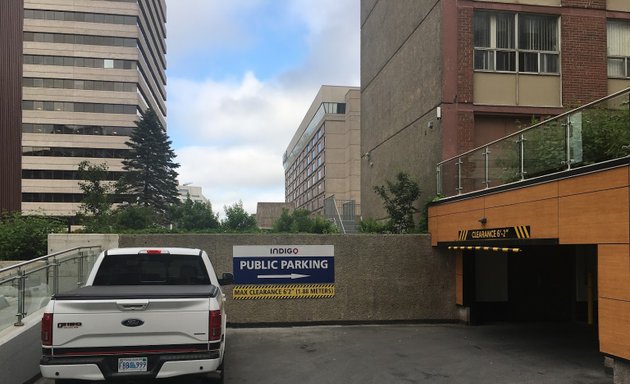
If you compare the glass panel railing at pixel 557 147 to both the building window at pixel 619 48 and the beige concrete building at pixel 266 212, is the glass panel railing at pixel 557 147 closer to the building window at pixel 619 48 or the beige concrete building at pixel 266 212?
the building window at pixel 619 48

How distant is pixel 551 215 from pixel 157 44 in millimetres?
94866

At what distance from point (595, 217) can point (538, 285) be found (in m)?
6.75

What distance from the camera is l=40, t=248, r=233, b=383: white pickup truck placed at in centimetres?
560

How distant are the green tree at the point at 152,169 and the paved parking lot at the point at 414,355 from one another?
46.1m

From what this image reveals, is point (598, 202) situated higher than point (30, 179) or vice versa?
point (30, 179)

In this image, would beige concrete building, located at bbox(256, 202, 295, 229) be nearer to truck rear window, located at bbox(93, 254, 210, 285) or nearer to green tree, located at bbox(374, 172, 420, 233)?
green tree, located at bbox(374, 172, 420, 233)

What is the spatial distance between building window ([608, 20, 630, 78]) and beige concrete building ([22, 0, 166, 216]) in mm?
68328

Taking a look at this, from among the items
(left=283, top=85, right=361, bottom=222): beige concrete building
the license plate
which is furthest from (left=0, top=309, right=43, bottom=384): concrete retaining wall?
(left=283, top=85, right=361, bottom=222): beige concrete building

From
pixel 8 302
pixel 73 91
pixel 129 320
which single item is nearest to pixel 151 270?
pixel 129 320

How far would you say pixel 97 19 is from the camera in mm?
76312

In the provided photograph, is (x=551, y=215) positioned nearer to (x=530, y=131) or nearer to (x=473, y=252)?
(x=530, y=131)

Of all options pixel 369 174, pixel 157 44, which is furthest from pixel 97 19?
pixel 369 174

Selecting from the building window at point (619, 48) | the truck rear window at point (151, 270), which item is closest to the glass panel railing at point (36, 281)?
the truck rear window at point (151, 270)

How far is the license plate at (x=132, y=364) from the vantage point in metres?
5.73
